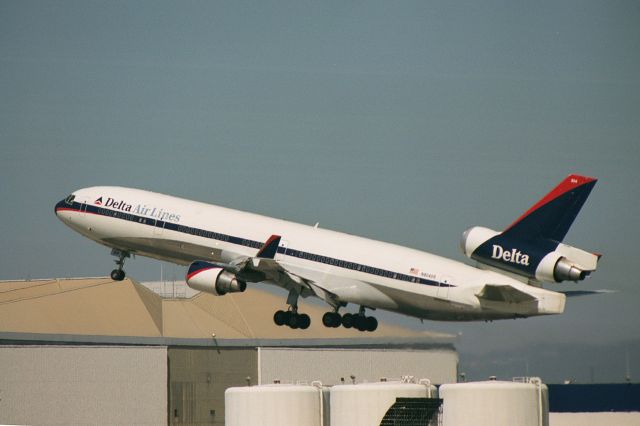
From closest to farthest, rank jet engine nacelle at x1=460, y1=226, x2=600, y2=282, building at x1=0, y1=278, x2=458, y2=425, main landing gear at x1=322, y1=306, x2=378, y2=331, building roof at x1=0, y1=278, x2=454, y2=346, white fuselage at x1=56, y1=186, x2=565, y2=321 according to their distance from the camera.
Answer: jet engine nacelle at x1=460, y1=226, x2=600, y2=282, white fuselage at x1=56, y1=186, x2=565, y2=321, main landing gear at x1=322, y1=306, x2=378, y2=331, building at x1=0, y1=278, x2=458, y2=425, building roof at x1=0, y1=278, x2=454, y2=346

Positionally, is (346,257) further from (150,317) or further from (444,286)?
(150,317)

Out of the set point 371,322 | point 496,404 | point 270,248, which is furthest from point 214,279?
point 496,404

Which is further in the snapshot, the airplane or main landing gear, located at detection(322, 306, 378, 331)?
main landing gear, located at detection(322, 306, 378, 331)

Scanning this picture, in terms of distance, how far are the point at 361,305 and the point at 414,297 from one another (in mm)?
6298

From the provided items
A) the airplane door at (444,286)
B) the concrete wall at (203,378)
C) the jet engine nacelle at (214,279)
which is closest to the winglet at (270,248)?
the jet engine nacelle at (214,279)

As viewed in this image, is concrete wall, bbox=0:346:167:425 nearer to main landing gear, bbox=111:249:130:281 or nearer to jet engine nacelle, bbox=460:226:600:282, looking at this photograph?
main landing gear, bbox=111:249:130:281

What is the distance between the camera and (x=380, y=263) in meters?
86.8

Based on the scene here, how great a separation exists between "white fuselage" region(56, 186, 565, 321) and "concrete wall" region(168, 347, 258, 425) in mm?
21958

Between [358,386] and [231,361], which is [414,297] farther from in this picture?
[231,361]

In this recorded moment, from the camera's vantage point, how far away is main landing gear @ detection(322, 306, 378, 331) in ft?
306

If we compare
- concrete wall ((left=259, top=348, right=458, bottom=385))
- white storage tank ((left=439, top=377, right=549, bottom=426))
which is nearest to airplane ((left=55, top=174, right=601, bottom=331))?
white storage tank ((left=439, top=377, right=549, bottom=426))

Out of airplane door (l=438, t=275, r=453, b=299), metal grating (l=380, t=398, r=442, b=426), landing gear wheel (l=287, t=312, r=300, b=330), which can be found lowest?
metal grating (l=380, t=398, r=442, b=426)

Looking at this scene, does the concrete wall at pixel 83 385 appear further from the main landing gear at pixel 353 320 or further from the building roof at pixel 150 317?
the main landing gear at pixel 353 320

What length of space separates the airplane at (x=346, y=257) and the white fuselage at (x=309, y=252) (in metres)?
0.06
